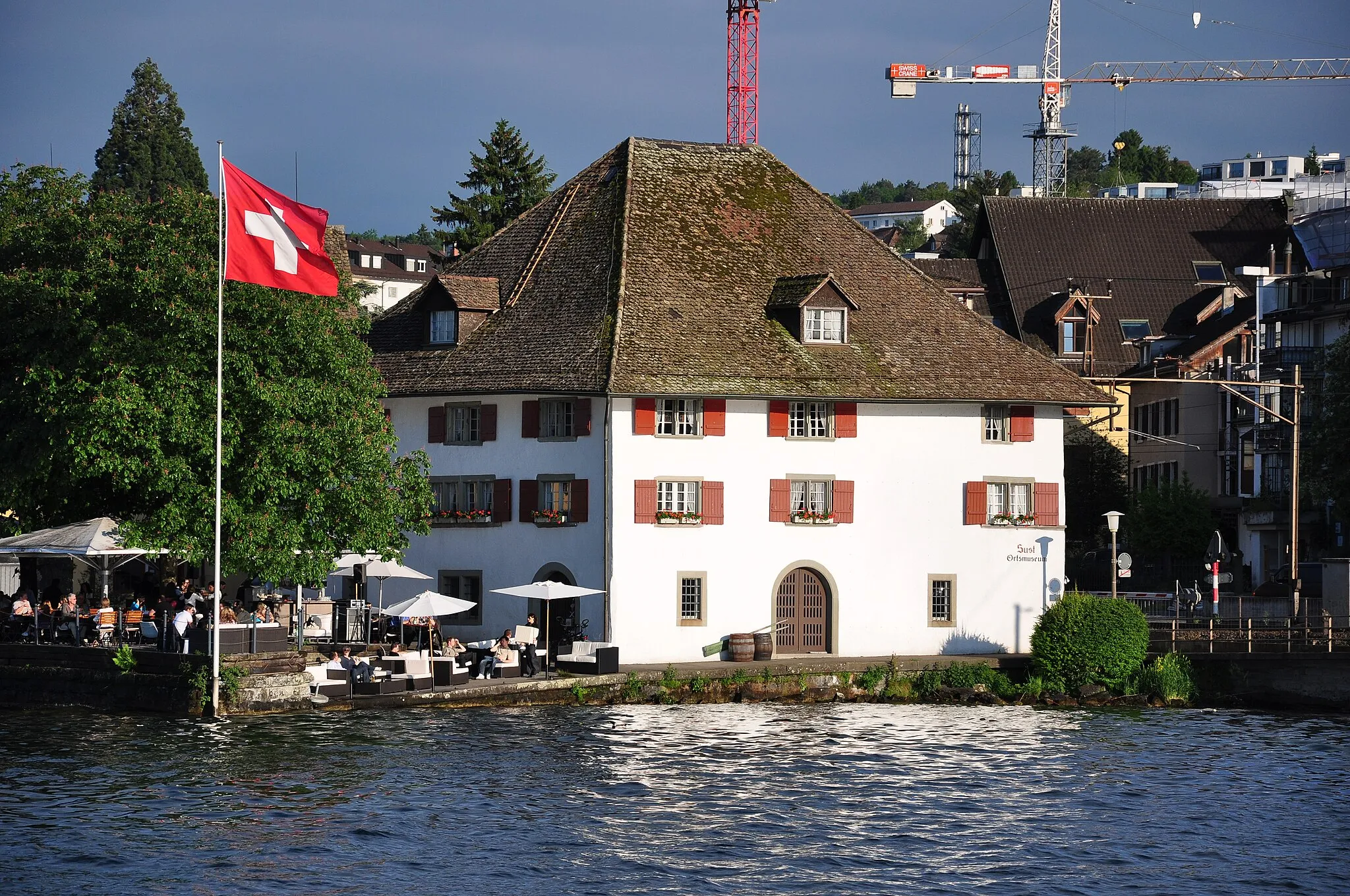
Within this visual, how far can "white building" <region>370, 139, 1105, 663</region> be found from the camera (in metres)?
51.1

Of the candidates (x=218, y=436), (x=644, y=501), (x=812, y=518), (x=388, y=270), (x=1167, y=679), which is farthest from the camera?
(x=388, y=270)

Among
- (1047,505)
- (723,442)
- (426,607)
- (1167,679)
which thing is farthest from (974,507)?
(426,607)

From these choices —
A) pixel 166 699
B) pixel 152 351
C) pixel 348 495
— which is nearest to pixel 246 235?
pixel 152 351

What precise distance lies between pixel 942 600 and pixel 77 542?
2351 cm

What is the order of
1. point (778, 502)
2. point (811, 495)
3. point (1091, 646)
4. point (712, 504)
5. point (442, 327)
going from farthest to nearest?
point (442, 327) < point (811, 495) < point (778, 502) < point (712, 504) < point (1091, 646)

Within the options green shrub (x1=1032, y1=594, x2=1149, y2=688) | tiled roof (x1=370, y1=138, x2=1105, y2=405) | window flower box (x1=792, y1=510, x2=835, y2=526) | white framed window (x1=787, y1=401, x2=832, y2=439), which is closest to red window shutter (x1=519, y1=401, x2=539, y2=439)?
tiled roof (x1=370, y1=138, x2=1105, y2=405)

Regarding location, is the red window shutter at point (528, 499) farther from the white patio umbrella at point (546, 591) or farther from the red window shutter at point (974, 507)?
the red window shutter at point (974, 507)

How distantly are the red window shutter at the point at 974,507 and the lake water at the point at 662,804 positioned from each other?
8.76 meters

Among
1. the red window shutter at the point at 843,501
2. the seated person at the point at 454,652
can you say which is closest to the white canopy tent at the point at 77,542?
the seated person at the point at 454,652

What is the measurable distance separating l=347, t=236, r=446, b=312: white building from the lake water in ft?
331

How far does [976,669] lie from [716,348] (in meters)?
11.1

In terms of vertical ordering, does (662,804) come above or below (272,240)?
below

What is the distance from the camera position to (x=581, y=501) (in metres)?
51.2

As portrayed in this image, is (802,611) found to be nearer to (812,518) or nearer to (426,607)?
Answer: (812,518)
